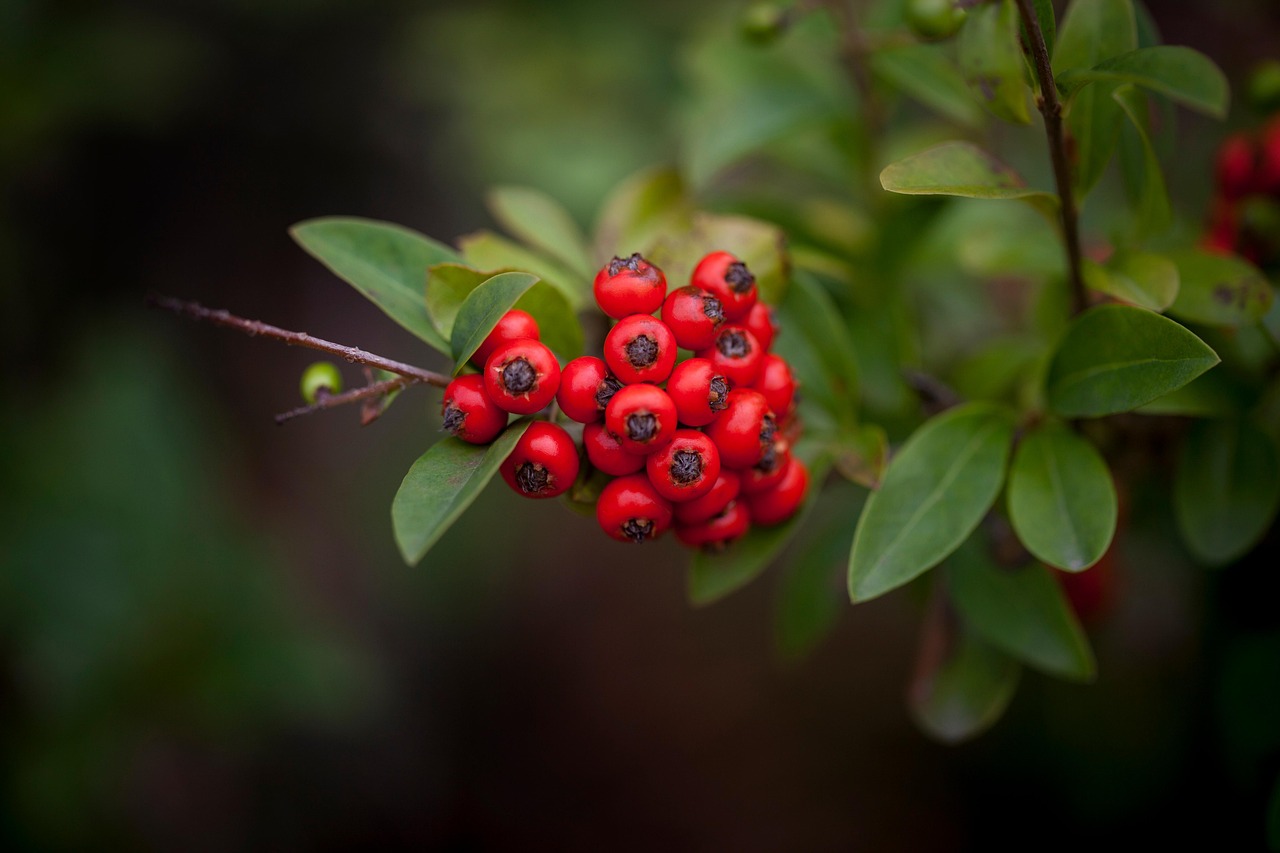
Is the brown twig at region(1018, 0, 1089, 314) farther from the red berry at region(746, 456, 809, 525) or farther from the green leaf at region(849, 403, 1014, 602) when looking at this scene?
the red berry at region(746, 456, 809, 525)

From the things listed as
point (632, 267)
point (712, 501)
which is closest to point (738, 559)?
point (712, 501)

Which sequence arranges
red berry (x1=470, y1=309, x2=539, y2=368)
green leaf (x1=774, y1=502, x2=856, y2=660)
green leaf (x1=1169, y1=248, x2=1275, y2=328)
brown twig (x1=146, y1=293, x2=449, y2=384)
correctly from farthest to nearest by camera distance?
green leaf (x1=774, y1=502, x2=856, y2=660), green leaf (x1=1169, y1=248, x2=1275, y2=328), red berry (x1=470, y1=309, x2=539, y2=368), brown twig (x1=146, y1=293, x2=449, y2=384)

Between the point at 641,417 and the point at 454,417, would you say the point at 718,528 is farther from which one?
the point at 454,417

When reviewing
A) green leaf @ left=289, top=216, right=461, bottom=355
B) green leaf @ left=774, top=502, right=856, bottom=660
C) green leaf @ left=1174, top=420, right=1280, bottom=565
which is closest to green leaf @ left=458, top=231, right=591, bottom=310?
green leaf @ left=289, top=216, right=461, bottom=355

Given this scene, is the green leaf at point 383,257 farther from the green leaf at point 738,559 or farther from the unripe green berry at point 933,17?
the unripe green berry at point 933,17

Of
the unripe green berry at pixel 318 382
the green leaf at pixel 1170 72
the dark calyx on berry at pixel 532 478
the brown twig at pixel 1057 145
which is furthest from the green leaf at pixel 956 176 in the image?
the unripe green berry at pixel 318 382
